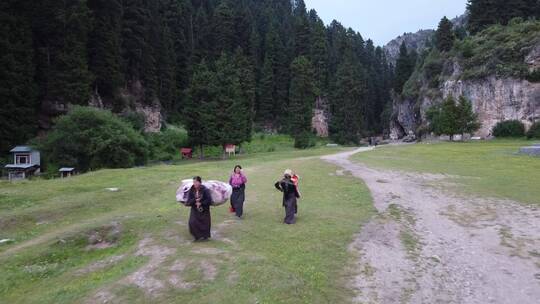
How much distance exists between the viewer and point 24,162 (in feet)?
119

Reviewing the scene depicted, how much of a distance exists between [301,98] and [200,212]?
6454cm

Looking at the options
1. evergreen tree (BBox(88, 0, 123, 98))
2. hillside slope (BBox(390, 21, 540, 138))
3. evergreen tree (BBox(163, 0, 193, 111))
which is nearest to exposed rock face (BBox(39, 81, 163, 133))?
evergreen tree (BBox(88, 0, 123, 98))

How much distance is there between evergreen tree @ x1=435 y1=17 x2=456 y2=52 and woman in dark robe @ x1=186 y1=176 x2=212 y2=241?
289ft

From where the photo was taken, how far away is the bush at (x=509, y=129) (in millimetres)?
63406

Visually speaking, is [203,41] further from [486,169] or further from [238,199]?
[238,199]

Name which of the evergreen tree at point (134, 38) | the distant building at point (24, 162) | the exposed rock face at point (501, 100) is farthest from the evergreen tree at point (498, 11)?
the distant building at point (24, 162)

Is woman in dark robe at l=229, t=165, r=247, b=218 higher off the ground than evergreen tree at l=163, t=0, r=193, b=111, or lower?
lower

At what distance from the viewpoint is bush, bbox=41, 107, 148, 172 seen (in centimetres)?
3431

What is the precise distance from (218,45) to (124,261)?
7507 centimetres

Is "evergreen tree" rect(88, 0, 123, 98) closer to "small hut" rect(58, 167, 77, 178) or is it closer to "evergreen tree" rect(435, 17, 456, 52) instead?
"small hut" rect(58, 167, 77, 178)

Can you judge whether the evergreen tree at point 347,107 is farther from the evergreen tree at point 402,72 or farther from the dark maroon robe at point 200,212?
the dark maroon robe at point 200,212

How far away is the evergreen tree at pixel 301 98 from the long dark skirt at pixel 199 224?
5507 centimetres

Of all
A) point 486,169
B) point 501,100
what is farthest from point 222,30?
point 486,169

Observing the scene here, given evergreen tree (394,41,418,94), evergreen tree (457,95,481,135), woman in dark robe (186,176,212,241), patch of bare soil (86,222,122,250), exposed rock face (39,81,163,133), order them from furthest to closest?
evergreen tree (394,41,418,94) < evergreen tree (457,95,481,135) < exposed rock face (39,81,163,133) < patch of bare soil (86,222,122,250) < woman in dark robe (186,176,212,241)
